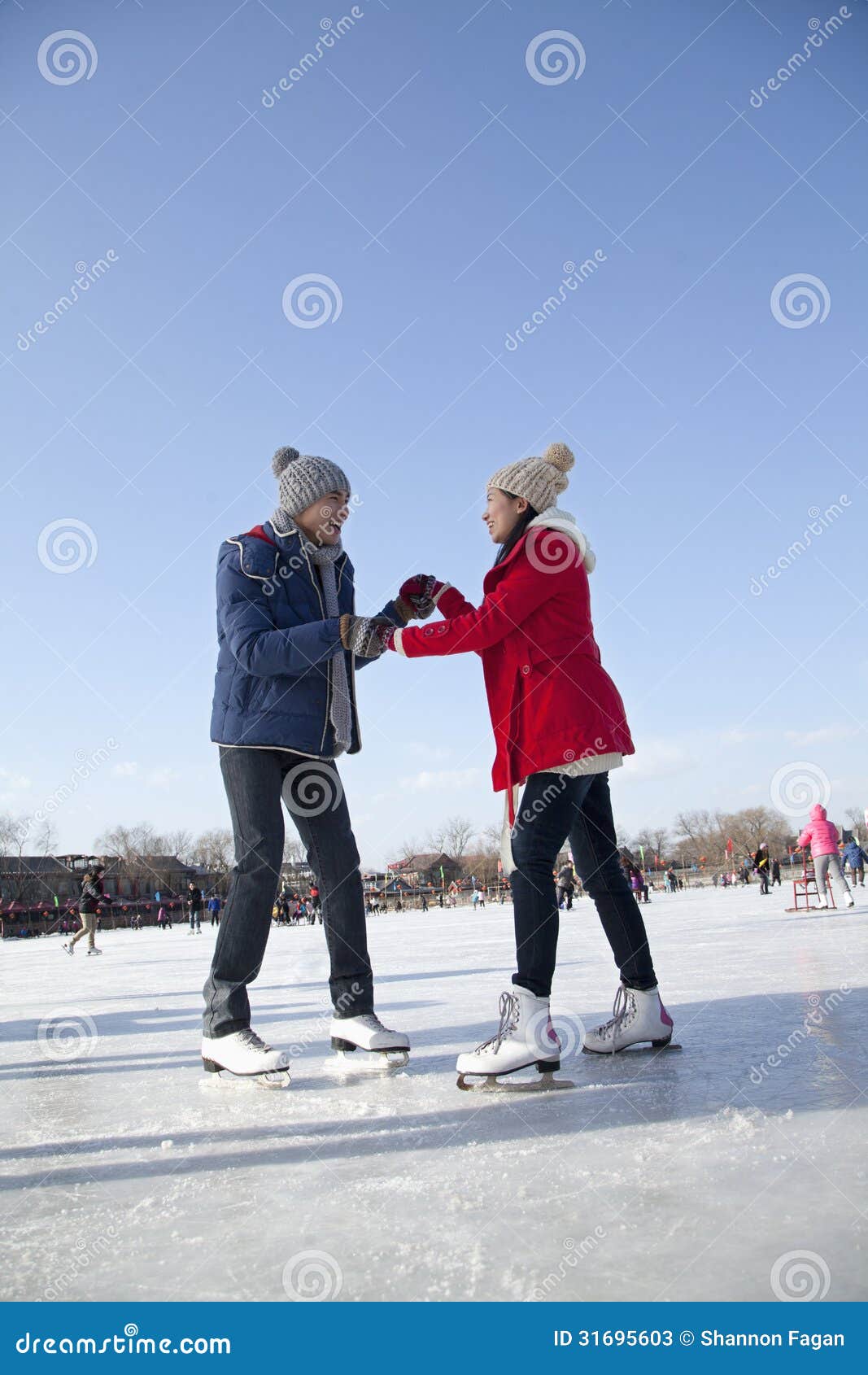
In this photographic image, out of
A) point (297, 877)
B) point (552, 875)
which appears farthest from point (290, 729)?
point (297, 877)

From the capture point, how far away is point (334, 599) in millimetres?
3236

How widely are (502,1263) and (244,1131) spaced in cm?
105

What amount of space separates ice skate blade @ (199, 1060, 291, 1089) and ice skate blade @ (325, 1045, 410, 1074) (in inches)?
8.3

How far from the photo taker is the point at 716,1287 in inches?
43.9

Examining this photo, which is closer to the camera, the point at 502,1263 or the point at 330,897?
the point at 502,1263

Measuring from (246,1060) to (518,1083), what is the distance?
78cm

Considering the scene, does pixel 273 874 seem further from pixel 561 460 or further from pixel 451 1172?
pixel 561 460

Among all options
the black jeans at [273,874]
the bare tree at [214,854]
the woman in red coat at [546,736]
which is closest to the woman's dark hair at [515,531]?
the woman in red coat at [546,736]

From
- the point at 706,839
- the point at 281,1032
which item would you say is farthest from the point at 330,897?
the point at 706,839

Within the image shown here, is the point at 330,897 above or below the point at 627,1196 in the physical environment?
above

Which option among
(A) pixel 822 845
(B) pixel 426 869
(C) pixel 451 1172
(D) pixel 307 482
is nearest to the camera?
(C) pixel 451 1172

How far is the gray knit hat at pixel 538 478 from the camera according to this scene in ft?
9.59

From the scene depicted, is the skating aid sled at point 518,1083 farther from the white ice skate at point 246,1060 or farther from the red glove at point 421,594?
the red glove at point 421,594
